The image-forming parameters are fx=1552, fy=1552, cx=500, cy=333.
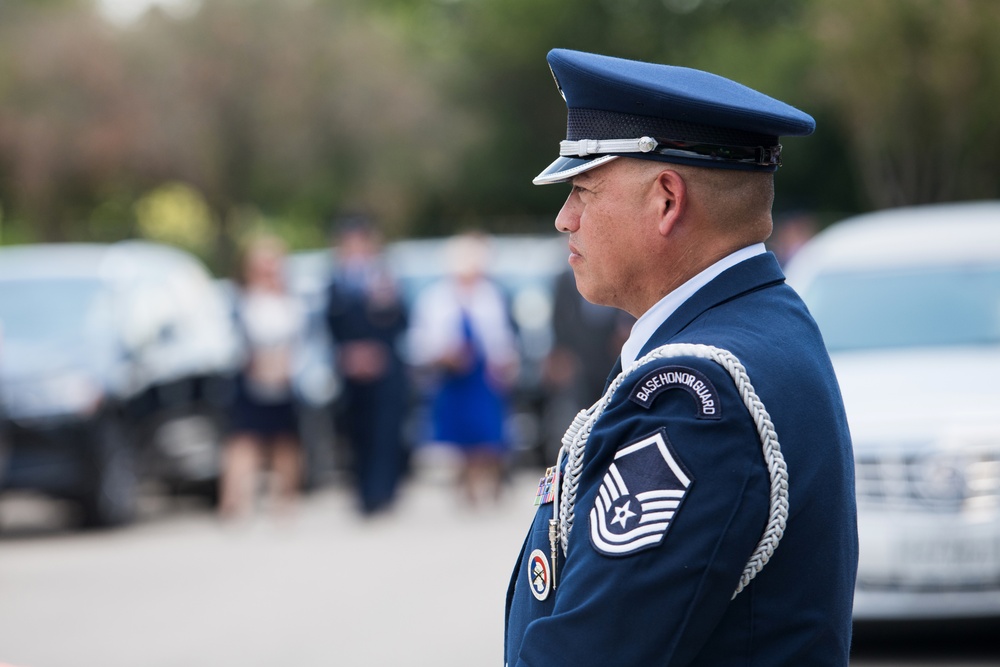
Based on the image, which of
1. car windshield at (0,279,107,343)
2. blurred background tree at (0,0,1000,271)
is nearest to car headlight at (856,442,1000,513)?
car windshield at (0,279,107,343)

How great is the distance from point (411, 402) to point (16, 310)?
419 cm

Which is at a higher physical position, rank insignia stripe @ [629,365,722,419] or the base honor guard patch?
rank insignia stripe @ [629,365,722,419]

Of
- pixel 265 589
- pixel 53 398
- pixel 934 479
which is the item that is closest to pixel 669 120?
pixel 934 479

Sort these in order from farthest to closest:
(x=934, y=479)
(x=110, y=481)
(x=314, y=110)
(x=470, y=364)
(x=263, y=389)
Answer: (x=314, y=110) < (x=470, y=364) < (x=263, y=389) < (x=110, y=481) < (x=934, y=479)

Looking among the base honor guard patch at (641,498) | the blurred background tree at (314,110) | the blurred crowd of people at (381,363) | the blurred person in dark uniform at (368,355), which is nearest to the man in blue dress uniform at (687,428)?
the base honor guard patch at (641,498)

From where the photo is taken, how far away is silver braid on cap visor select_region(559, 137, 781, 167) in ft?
7.09

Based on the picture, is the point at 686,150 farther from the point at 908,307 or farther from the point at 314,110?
the point at 314,110

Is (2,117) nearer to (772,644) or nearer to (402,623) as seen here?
(402,623)

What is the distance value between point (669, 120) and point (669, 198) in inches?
4.3

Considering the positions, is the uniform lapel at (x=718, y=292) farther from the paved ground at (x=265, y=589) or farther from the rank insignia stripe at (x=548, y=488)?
the paved ground at (x=265, y=589)

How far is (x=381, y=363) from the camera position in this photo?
1312 cm

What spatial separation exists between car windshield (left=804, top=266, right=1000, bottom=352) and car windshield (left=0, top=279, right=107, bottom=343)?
6570 mm

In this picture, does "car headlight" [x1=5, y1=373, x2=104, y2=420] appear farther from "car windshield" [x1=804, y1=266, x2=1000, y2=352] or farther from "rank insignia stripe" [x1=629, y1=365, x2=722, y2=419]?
"rank insignia stripe" [x1=629, y1=365, x2=722, y2=419]

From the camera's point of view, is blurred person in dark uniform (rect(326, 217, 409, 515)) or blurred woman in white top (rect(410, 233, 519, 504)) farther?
blurred woman in white top (rect(410, 233, 519, 504))
